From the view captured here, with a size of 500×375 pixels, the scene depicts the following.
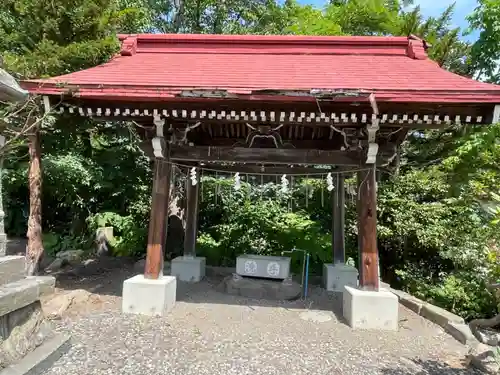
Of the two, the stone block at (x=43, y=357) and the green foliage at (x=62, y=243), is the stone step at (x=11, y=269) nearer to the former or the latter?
the stone block at (x=43, y=357)

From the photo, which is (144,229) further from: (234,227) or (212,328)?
(212,328)

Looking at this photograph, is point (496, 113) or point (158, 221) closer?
point (496, 113)

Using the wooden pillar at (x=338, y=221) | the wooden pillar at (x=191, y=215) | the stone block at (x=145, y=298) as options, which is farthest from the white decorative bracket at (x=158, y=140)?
the wooden pillar at (x=338, y=221)

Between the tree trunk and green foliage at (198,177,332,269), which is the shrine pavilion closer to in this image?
the tree trunk

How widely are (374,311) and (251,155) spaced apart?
2845 mm

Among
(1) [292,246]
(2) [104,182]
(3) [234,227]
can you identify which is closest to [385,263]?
(1) [292,246]

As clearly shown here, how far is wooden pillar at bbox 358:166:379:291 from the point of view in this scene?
4969mm

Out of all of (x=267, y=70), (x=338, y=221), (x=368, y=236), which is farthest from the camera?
(x=338, y=221)

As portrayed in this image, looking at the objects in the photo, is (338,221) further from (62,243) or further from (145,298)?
(62,243)

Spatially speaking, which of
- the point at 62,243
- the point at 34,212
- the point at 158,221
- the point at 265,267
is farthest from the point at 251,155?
the point at 62,243

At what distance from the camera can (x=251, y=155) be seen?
18.0ft

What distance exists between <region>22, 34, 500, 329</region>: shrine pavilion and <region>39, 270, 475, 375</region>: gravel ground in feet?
1.32

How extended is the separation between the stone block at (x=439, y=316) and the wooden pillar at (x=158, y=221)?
419cm

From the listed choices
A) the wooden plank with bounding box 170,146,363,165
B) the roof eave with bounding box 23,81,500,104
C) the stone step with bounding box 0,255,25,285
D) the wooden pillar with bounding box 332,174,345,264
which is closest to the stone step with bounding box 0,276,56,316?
the stone step with bounding box 0,255,25,285
